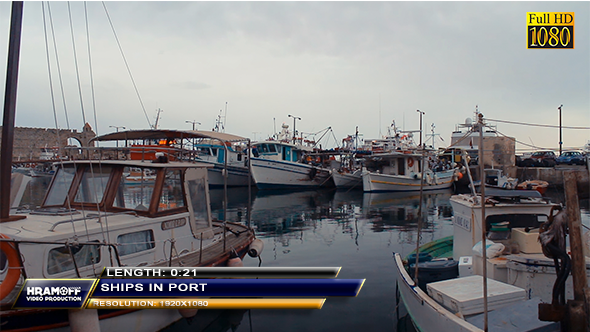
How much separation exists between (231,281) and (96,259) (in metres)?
2.33

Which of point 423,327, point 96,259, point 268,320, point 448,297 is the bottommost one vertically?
point 268,320

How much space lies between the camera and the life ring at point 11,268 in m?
4.51

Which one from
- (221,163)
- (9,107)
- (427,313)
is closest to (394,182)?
(221,163)

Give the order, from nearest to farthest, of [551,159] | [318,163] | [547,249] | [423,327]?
1. [547,249]
2. [423,327]
3. [551,159]
4. [318,163]

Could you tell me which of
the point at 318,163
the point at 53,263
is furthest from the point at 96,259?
the point at 318,163

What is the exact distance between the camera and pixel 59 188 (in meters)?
7.11

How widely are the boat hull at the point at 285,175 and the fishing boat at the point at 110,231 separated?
25.4 meters

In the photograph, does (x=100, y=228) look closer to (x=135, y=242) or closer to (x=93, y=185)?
(x=135, y=242)

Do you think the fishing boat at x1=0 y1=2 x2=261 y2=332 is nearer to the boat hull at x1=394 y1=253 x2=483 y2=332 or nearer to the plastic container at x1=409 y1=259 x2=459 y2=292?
the boat hull at x1=394 y1=253 x2=483 y2=332

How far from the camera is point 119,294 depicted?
16.8 feet

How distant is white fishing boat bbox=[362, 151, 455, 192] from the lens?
1277 inches

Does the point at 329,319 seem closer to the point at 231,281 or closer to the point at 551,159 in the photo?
the point at 231,281

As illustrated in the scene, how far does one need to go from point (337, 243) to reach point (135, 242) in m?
8.53

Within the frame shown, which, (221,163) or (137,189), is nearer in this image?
(137,189)
